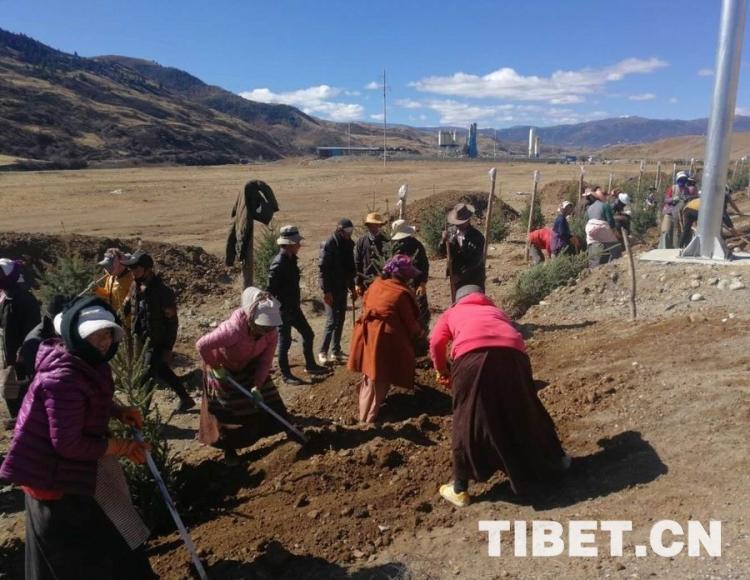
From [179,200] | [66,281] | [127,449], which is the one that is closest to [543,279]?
[66,281]

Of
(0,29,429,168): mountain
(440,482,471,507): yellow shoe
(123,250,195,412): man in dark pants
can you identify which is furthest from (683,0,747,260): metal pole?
(0,29,429,168): mountain

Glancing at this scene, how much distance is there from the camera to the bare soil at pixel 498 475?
3348 millimetres

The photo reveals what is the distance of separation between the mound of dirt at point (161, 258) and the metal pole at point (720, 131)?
7.44m

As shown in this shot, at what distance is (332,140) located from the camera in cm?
13412

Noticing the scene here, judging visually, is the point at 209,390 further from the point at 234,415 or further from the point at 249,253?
the point at 249,253

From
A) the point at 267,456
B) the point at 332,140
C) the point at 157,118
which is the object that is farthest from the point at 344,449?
the point at 332,140

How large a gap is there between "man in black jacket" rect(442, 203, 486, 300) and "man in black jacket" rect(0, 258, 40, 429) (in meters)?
4.14

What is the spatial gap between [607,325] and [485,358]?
3867 mm

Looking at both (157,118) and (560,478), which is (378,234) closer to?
(560,478)

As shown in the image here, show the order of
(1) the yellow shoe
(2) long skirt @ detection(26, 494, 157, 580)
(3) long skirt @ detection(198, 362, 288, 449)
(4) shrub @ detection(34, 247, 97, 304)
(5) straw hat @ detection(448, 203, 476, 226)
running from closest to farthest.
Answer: (2) long skirt @ detection(26, 494, 157, 580) → (1) the yellow shoe → (3) long skirt @ detection(198, 362, 288, 449) → (5) straw hat @ detection(448, 203, 476, 226) → (4) shrub @ detection(34, 247, 97, 304)

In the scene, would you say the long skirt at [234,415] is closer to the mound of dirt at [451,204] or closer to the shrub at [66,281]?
the shrub at [66,281]

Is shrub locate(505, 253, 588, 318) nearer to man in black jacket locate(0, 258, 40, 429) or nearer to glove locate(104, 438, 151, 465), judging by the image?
man in black jacket locate(0, 258, 40, 429)

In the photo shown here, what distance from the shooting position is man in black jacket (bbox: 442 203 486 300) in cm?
686

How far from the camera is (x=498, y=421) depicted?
368 centimetres
